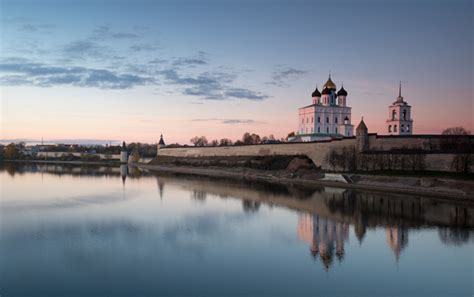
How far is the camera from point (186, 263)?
7.81 metres

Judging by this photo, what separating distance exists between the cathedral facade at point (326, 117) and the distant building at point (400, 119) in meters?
5.48

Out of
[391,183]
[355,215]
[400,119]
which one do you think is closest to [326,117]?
[400,119]

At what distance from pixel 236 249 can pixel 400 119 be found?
28.1 m

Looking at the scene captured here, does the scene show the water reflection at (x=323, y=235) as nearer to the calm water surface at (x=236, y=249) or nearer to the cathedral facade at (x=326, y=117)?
the calm water surface at (x=236, y=249)

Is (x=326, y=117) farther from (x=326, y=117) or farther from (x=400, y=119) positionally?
(x=400, y=119)

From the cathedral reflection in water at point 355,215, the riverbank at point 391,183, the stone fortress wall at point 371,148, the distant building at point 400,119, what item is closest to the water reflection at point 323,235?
the cathedral reflection in water at point 355,215

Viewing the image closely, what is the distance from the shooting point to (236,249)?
9.00m

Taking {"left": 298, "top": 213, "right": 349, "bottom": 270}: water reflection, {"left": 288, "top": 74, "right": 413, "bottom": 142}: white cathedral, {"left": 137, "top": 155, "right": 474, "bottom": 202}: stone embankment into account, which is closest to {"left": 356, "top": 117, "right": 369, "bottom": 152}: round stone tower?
{"left": 137, "top": 155, "right": 474, "bottom": 202}: stone embankment

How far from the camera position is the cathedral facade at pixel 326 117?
3888 cm

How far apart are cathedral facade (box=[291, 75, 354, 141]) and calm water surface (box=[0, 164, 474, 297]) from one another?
23.6 metres

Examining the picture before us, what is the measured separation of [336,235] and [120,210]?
752cm

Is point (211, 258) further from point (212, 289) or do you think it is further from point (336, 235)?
point (336, 235)

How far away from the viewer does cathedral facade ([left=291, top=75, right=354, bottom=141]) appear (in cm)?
3888

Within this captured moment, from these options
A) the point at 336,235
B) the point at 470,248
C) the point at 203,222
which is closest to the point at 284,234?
the point at 336,235
